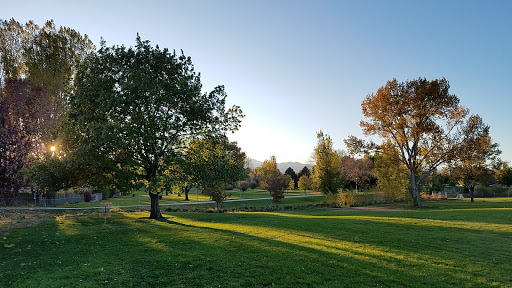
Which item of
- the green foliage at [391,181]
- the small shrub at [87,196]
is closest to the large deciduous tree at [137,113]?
the green foliage at [391,181]

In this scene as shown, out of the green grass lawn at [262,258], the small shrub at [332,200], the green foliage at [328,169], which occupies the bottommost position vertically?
the small shrub at [332,200]

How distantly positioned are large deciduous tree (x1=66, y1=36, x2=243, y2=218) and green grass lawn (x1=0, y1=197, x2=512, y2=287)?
498cm

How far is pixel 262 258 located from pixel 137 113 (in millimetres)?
11735

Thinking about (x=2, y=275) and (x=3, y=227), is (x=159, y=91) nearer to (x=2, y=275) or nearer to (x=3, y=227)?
(x=3, y=227)

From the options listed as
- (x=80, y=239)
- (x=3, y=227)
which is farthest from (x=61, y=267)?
(x=3, y=227)

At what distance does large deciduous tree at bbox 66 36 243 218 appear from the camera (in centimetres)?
1650

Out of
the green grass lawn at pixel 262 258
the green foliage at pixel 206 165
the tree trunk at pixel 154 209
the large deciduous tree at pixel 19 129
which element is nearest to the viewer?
the green grass lawn at pixel 262 258

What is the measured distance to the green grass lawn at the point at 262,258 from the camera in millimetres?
6836

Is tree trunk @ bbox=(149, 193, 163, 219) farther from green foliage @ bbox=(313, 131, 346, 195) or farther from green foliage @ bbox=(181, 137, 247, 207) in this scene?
green foliage @ bbox=(313, 131, 346, 195)

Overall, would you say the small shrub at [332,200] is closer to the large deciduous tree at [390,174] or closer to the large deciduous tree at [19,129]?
the large deciduous tree at [390,174]

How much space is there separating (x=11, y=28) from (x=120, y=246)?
34.7 meters

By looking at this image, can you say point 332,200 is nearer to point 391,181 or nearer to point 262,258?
point 391,181

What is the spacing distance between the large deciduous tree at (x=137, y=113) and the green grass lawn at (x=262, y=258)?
16.3ft

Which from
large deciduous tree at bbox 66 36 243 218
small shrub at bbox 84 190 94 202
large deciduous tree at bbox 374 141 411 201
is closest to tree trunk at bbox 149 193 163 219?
large deciduous tree at bbox 66 36 243 218
